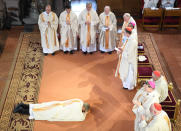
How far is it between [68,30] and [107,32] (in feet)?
4.46

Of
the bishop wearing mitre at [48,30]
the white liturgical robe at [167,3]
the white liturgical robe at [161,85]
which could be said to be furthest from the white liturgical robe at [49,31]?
the white liturgical robe at [167,3]

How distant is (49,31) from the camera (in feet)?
32.1

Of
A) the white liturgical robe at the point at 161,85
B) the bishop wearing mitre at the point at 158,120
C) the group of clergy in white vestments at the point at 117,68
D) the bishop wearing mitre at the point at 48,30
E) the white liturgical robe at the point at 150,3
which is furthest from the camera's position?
the white liturgical robe at the point at 150,3

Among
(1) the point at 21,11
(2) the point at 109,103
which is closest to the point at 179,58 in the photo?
(2) the point at 109,103

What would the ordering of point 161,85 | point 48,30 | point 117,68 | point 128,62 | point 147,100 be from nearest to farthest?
point 147,100 → point 161,85 → point 128,62 → point 117,68 → point 48,30

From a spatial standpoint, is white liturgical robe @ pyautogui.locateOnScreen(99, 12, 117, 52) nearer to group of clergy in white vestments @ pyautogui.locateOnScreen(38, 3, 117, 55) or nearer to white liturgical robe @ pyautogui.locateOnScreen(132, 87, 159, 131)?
group of clergy in white vestments @ pyautogui.locateOnScreen(38, 3, 117, 55)

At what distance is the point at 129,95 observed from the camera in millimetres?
8320

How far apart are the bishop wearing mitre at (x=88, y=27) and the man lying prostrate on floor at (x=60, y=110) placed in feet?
10.4

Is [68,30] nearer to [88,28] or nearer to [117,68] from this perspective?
[88,28]

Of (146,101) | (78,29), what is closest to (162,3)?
(78,29)

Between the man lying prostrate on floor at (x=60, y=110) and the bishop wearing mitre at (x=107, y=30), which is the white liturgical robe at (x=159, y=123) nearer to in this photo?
the man lying prostrate on floor at (x=60, y=110)

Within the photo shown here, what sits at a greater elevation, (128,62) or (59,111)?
(128,62)

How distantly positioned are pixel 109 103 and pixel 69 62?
2487mm

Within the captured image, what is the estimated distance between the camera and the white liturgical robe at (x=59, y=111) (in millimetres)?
7262
